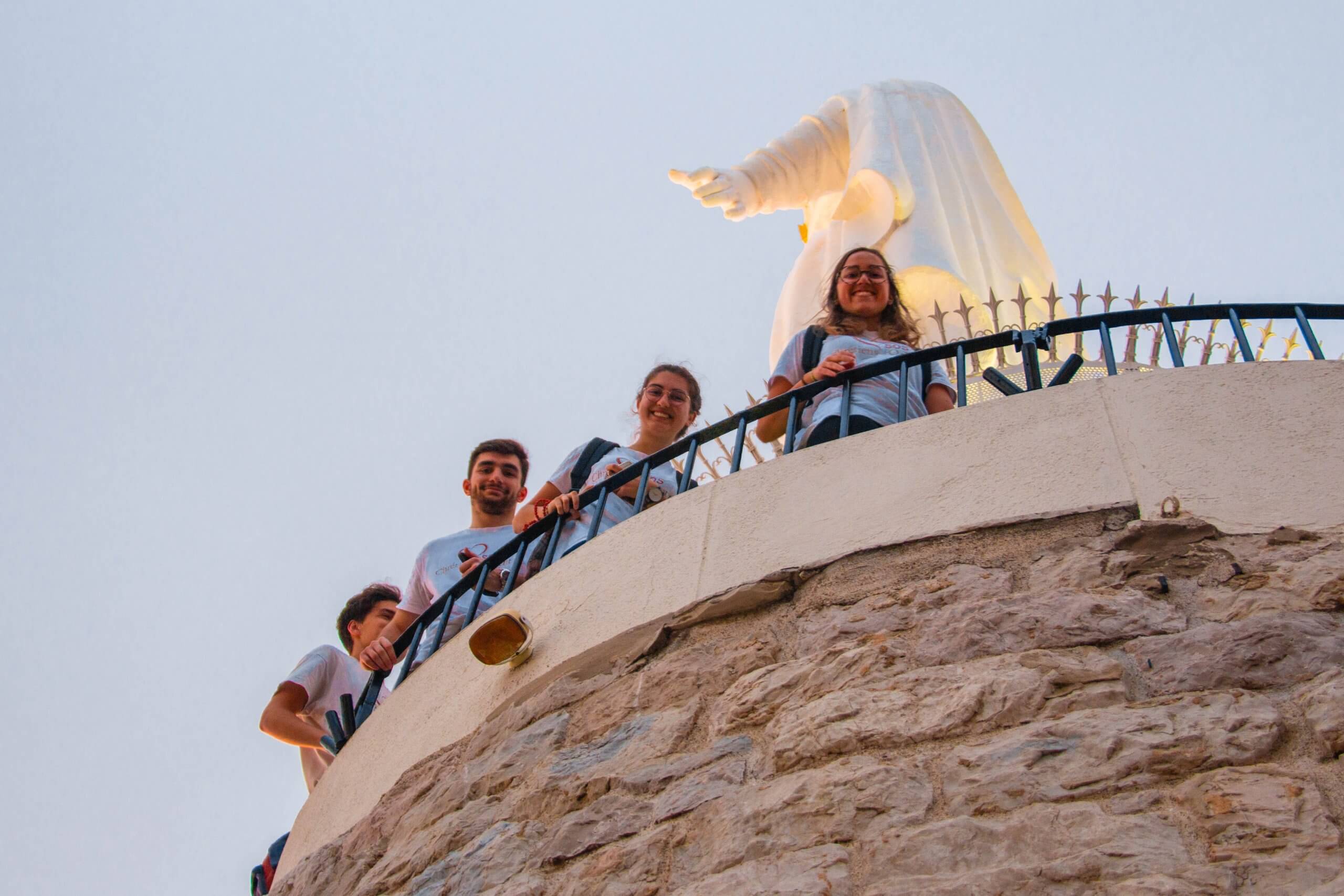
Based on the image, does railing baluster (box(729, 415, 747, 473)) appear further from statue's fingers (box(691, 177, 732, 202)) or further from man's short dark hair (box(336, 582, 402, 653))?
statue's fingers (box(691, 177, 732, 202))

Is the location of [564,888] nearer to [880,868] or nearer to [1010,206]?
[880,868]

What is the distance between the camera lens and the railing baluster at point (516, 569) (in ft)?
14.8

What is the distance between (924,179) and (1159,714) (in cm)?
779

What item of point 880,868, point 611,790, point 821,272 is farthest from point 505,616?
point 821,272

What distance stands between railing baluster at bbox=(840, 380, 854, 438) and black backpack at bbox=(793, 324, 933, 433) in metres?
0.14

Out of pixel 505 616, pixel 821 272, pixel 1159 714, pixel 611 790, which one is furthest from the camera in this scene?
pixel 821 272

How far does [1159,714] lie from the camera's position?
2604 millimetres

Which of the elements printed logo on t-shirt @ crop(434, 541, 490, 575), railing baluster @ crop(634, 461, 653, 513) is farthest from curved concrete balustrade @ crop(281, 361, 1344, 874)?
printed logo on t-shirt @ crop(434, 541, 490, 575)

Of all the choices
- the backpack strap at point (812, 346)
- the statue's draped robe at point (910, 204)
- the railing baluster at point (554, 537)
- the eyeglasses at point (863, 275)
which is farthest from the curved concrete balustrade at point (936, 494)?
the statue's draped robe at point (910, 204)

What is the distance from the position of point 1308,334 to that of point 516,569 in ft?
7.87

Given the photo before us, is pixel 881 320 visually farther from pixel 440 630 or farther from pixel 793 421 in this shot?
pixel 440 630

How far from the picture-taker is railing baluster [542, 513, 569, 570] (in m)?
4.46

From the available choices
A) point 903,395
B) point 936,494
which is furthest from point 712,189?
point 936,494

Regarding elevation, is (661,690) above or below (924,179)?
below
